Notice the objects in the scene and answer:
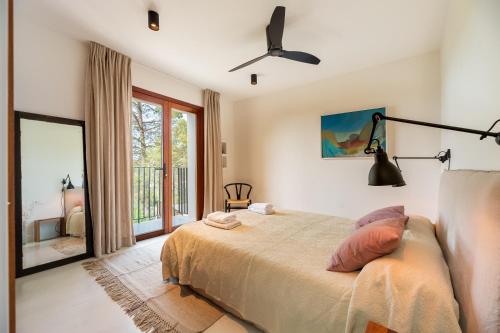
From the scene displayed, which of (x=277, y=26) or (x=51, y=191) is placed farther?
(x=51, y=191)

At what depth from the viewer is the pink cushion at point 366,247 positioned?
1144mm

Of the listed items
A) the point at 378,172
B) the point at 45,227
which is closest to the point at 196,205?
the point at 45,227

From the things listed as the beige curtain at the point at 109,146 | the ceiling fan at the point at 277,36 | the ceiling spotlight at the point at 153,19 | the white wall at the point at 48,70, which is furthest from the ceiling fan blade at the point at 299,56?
the white wall at the point at 48,70

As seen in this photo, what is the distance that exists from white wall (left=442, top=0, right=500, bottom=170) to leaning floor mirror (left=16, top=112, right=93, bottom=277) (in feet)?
12.1

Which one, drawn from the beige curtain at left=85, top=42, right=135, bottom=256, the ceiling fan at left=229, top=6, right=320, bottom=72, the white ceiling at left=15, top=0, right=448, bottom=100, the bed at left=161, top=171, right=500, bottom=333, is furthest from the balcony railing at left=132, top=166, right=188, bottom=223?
the ceiling fan at left=229, top=6, right=320, bottom=72

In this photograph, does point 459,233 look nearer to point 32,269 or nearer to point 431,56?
point 431,56

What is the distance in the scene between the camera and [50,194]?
2459 millimetres

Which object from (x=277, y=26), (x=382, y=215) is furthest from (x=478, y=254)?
(x=277, y=26)

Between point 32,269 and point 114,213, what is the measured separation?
903 millimetres

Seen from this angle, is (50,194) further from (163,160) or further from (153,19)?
(153,19)

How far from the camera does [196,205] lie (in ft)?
13.8

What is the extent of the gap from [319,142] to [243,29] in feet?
7.17

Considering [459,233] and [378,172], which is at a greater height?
[378,172]

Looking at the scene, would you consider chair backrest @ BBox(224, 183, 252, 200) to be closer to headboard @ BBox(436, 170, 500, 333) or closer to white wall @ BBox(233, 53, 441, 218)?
white wall @ BBox(233, 53, 441, 218)
